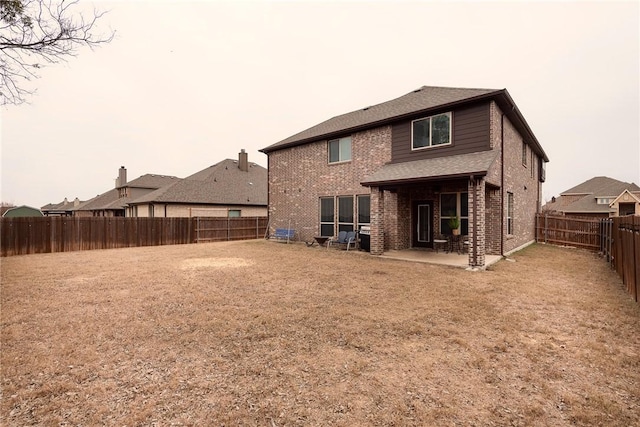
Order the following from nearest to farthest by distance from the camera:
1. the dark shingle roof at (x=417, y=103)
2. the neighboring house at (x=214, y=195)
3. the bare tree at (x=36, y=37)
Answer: the bare tree at (x=36, y=37) < the dark shingle roof at (x=417, y=103) < the neighboring house at (x=214, y=195)

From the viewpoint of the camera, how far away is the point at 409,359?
3.49m

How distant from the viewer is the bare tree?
5242 millimetres

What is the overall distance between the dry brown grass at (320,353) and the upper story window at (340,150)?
8569mm

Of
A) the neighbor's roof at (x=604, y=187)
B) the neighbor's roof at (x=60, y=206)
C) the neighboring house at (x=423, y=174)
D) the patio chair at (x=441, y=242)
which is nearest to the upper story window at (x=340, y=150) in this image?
the neighboring house at (x=423, y=174)

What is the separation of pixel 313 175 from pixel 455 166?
25.9 ft

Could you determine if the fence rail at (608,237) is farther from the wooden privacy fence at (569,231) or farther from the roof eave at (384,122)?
the roof eave at (384,122)

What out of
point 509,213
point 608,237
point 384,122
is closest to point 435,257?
point 509,213

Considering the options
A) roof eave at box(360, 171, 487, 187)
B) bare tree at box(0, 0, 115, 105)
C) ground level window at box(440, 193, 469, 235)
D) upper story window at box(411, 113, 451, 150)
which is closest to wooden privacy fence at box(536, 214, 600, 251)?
ground level window at box(440, 193, 469, 235)

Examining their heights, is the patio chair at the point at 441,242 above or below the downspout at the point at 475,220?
below

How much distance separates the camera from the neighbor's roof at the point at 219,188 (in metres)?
22.6

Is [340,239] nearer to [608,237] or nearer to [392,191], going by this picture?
[392,191]

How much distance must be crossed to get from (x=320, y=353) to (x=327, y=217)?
38.1 ft

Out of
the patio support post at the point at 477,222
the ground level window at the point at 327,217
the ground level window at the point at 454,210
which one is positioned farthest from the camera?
the ground level window at the point at 327,217

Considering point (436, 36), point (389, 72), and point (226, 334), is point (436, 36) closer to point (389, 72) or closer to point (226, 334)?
point (389, 72)
